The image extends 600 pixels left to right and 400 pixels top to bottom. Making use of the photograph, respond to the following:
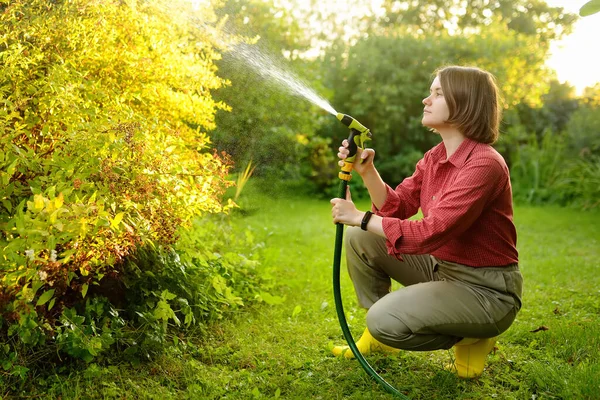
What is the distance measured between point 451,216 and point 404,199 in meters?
0.65

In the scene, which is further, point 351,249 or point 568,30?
point 568,30

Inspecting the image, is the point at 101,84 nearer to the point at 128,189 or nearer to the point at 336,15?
the point at 128,189

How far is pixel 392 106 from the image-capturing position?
9.66 metres

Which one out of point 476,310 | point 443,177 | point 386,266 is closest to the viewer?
point 476,310

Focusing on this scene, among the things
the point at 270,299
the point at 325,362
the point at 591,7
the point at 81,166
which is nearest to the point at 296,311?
the point at 270,299

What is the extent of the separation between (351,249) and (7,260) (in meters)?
1.43

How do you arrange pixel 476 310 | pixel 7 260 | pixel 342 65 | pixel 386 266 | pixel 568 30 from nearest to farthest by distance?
pixel 7 260, pixel 476 310, pixel 386 266, pixel 342 65, pixel 568 30

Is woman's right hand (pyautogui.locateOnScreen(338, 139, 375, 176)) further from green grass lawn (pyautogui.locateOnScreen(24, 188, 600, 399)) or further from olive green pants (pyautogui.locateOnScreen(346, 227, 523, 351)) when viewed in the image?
green grass lawn (pyautogui.locateOnScreen(24, 188, 600, 399))

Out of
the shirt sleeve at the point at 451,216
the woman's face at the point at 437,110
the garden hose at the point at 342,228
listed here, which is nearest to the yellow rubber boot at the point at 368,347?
the garden hose at the point at 342,228

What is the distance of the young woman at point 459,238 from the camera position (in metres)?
2.38

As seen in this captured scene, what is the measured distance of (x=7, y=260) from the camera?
2.17 m

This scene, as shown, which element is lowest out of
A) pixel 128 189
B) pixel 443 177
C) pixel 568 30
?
pixel 128 189

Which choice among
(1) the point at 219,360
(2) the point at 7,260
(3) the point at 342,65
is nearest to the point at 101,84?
(2) the point at 7,260

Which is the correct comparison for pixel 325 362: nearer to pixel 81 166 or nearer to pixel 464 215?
pixel 464 215
